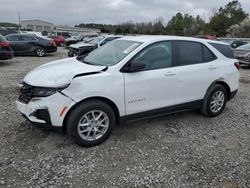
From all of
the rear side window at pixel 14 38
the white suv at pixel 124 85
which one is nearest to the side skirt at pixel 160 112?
the white suv at pixel 124 85

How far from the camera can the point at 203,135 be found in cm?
429

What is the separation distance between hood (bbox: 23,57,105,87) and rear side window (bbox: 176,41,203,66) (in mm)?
1528

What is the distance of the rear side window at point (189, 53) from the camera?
446 centimetres

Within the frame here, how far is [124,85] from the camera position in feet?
12.3

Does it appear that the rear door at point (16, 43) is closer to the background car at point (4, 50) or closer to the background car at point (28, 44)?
the background car at point (28, 44)

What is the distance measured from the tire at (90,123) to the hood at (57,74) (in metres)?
0.44

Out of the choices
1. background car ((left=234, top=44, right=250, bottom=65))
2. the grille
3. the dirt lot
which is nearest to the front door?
the dirt lot

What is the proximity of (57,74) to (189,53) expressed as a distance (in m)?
2.42

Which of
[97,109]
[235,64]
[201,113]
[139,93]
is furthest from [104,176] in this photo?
Answer: [235,64]

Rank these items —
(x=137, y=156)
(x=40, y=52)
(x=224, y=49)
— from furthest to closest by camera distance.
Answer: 1. (x=40, y=52)
2. (x=224, y=49)
3. (x=137, y=156)

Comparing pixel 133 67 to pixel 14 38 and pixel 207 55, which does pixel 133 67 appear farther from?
pixel 14 38

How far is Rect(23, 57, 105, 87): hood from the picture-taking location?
3.48m

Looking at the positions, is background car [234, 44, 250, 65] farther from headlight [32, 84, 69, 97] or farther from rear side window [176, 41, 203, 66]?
headlight [32, 84, 69, 97]

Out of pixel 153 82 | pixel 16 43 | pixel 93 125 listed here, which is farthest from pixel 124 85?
pixel 16 43
